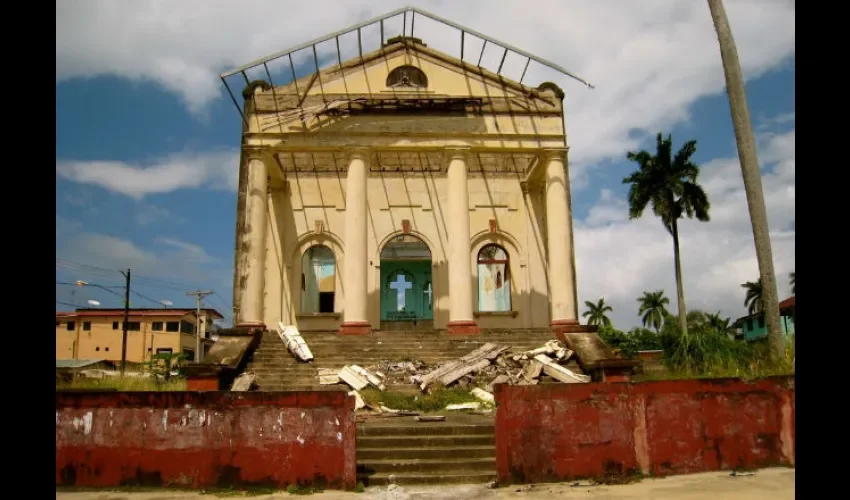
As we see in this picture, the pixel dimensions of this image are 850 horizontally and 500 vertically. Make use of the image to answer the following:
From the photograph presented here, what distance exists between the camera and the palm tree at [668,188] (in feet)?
108

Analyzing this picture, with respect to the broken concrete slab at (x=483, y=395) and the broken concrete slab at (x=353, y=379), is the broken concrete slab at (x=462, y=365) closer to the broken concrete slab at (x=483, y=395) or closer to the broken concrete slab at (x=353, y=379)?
the broken concrete slab at (x=483, y=395)

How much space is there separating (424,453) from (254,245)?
9.72 meters

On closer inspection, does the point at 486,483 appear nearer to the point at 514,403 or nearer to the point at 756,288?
the point at 514,403

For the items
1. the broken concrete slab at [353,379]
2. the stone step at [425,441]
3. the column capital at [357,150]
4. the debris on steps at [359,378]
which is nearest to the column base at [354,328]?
the debris on steps at [359,378]

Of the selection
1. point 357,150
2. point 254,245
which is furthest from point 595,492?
point 357,150

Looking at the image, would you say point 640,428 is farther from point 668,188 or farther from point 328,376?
point 668,188

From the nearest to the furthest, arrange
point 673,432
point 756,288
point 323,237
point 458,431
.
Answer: point 673,432, point 458,431, point 323,237, point 756,288

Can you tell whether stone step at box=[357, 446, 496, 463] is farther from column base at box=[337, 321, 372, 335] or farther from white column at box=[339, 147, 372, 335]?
white column at box=[339, 147, 372, 335]

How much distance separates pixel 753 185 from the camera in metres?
11.1

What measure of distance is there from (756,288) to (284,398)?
59.4m

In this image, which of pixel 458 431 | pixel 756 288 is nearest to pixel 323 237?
pixel 458 431

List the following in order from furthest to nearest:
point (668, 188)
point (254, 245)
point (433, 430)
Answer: point (668, 188)
point (254, 245)
point (433, 430)

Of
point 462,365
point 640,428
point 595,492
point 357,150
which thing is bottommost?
point 595,492

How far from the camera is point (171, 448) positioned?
26.5 feet
